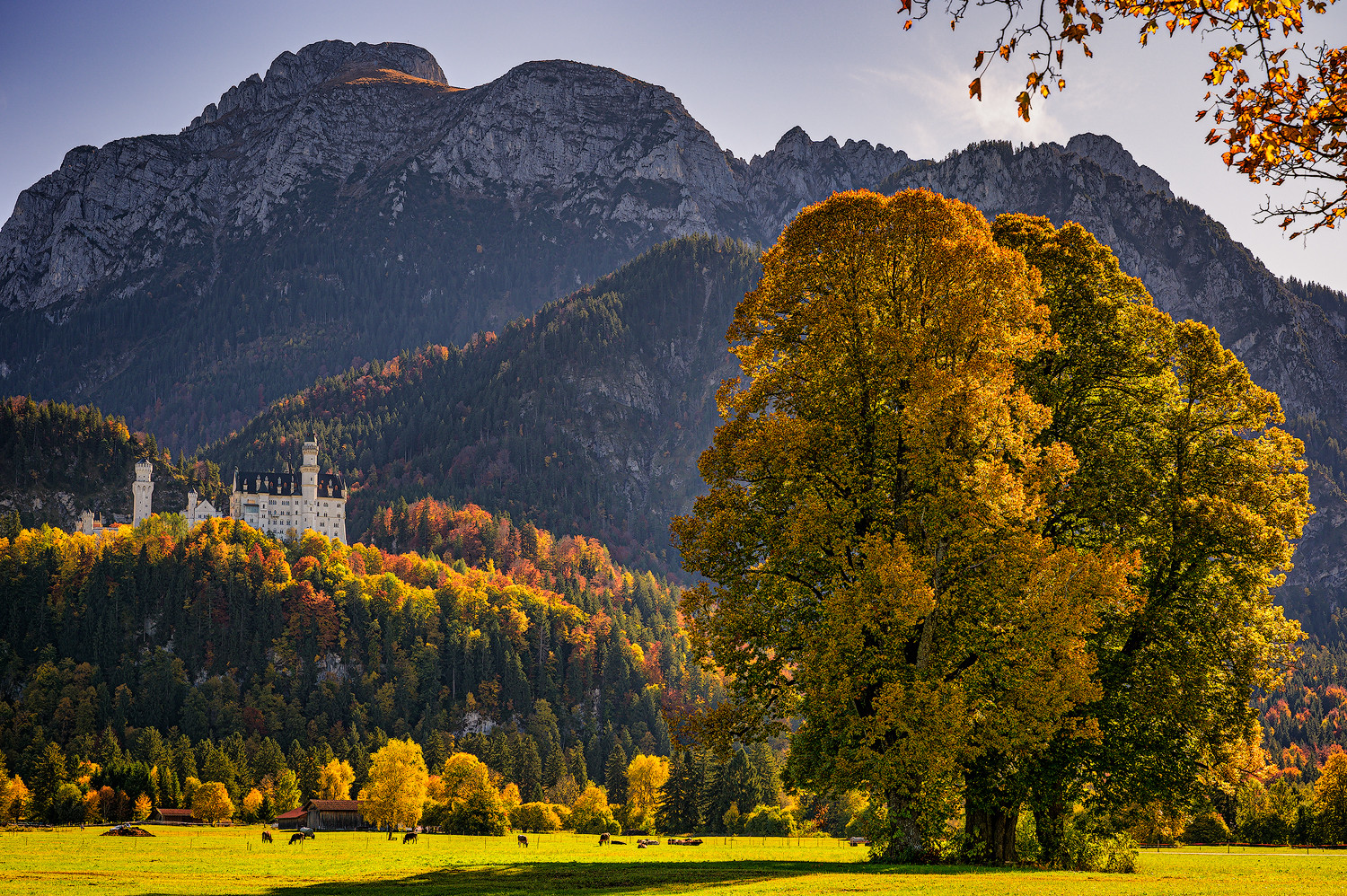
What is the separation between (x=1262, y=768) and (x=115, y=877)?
1191 inches

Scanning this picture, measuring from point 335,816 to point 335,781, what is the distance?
15.2m

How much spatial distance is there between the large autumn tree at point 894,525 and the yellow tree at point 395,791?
79.9m

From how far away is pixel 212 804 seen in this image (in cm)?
11956

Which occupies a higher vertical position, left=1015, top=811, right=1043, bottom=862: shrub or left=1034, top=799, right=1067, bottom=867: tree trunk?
left=1034, top=799, right=1067, bottom=867: tree trunk

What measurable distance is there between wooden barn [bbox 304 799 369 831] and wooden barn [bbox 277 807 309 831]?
487 millimetres

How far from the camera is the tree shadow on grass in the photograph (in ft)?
72.5

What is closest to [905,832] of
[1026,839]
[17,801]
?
[1026,839]

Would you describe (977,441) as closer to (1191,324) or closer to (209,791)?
(1191,324)

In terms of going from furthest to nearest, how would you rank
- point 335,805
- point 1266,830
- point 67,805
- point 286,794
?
point 286,794, point 335,805, point 67,805, point 1266,830

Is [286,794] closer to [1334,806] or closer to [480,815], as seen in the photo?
[480,815]

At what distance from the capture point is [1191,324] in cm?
2825

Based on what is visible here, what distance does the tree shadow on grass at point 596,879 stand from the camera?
22109 mm

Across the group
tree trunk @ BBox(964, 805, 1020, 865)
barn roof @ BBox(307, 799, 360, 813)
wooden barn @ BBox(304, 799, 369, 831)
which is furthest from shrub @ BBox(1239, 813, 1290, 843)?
barn roof @ BBox(307, 799, 360, 813)

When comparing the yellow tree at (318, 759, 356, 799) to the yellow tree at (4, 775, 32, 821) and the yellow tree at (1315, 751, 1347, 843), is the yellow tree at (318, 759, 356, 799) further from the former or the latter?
the yellow tree at (1315, 751, 1347, 843)
